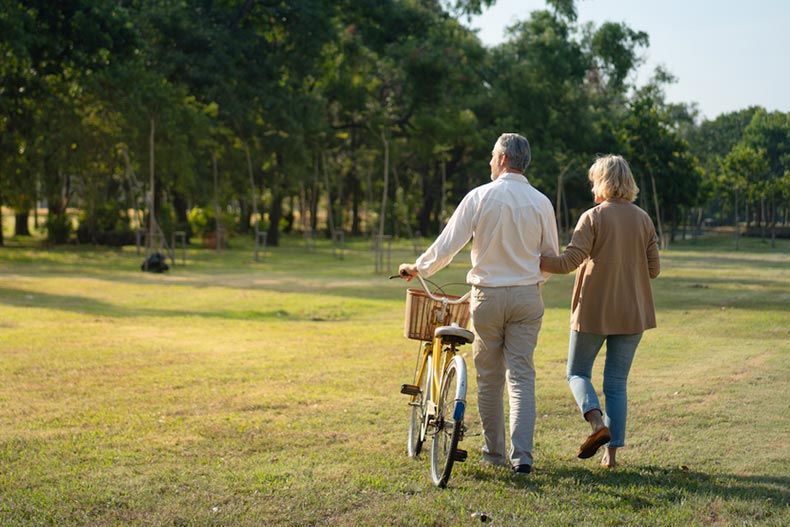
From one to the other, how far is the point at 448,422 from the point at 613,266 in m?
1.37

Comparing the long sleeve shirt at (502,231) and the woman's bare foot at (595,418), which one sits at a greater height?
the long sleeve shirt at (502,231)

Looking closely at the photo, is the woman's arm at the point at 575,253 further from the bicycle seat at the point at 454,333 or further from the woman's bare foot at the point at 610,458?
the woman's bare foot at the point at 610,458

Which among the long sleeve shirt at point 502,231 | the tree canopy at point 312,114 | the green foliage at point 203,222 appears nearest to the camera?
the long sleeve shirt at point 502,231

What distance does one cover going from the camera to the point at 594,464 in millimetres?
6129

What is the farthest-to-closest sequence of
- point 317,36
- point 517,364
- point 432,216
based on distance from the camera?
1. point 432,216
2. point 317,36
3. point 517,364

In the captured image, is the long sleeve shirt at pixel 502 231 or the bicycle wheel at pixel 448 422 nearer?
the bicycle wheel at pixel 448 422

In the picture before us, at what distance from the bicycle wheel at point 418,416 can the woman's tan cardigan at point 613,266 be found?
101 centimetres

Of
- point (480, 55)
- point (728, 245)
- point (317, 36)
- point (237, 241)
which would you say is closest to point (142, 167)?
point (317, 36)

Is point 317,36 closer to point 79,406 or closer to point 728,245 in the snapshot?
point 728,245

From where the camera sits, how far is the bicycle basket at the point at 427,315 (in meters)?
5.68

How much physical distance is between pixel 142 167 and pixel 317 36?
313 inches

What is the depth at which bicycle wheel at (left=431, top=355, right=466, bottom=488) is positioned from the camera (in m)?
5.23

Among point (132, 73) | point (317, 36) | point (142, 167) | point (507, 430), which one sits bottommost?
point (507, 430)

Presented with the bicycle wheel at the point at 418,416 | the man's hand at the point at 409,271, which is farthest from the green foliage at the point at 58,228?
the man's hand at the point at 409,271
